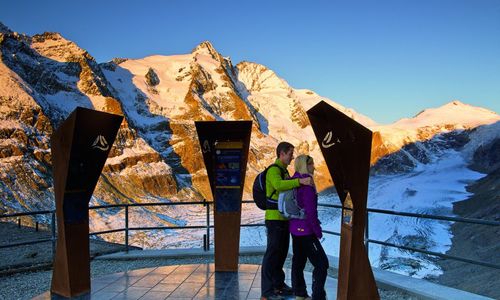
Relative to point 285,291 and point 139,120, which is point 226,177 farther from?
point 139,120

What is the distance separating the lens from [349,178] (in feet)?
15.9

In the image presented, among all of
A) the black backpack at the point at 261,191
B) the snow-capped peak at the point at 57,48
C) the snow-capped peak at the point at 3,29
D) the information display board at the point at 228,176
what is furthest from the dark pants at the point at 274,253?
the snow-capped peak at the point at 57,48

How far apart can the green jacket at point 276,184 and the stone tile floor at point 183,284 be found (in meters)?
1.42

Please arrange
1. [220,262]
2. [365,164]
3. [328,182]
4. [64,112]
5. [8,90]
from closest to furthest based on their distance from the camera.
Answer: [365,164] < [220,262] < [8,90] < [64,112] < [328,182]

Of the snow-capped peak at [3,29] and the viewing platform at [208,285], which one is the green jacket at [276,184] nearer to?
the viewing platform at [208,285]

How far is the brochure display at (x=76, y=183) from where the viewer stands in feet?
20.1

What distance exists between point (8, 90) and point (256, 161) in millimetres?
76062

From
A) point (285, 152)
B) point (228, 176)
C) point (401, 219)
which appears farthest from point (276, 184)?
point (401, 219)

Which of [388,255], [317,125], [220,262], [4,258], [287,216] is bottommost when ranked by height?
[388,255]

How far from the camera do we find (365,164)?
15.9ft

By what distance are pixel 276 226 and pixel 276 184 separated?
632 millimetres

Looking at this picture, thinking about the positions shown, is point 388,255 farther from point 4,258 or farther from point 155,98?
point 155,98

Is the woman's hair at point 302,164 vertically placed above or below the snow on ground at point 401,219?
above

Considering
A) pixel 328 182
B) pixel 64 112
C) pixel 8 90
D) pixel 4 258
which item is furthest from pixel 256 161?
pixel 4 258
